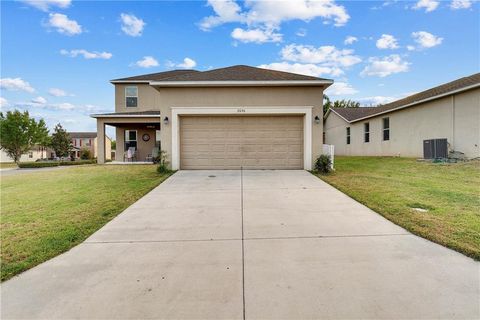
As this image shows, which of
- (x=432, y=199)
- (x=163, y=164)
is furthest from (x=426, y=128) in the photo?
(x=163, y=164)

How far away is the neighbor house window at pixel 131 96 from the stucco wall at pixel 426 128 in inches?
679

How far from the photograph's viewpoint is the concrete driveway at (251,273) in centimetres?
235

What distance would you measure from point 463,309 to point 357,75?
21269mm

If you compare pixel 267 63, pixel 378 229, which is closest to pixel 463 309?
pixel 378 229

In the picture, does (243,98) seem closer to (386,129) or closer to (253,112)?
(253,112)

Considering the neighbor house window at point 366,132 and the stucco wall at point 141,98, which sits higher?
the stucco wall at point 141,98

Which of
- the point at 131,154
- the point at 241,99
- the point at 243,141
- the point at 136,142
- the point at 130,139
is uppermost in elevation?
the point at 241,99

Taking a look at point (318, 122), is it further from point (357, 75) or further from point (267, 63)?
point (357, 75)

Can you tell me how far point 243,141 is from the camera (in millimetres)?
10664

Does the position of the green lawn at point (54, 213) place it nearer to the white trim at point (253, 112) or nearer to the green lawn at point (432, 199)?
the white trim at point (253, 112)

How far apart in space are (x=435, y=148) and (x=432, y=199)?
8.29 meters

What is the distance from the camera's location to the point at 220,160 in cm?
1070

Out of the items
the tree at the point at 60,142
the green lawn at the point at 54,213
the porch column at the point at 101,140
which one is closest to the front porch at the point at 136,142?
the porch column at the point at 101,140

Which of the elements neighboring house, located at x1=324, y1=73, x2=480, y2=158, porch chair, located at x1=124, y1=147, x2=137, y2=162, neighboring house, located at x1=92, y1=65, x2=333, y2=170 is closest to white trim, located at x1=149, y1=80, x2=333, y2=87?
neighboring house, located at x1=92, y1=65, x2=333, y2=170
